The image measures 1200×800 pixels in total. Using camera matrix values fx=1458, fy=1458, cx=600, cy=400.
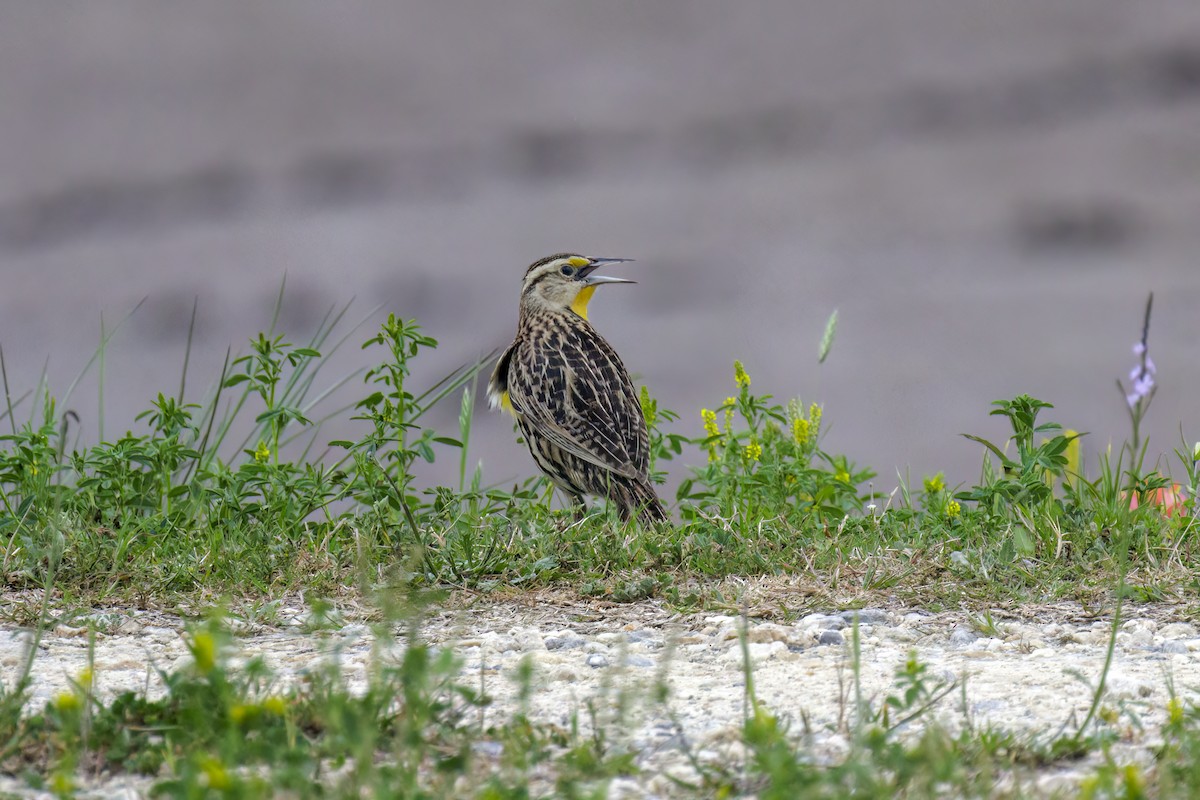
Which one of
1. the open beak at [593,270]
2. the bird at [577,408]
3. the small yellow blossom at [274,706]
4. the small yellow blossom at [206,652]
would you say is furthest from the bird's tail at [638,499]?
the small yellow blossom at [206,652]

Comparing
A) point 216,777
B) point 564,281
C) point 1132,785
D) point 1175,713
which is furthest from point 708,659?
point 564,281

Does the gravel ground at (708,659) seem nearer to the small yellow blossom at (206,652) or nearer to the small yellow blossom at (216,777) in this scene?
the small yellow blossom at (206,652)

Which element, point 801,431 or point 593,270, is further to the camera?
point 593,270

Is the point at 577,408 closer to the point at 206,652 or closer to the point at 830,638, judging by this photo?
the point at 830,638

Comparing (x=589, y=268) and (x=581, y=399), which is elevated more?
(x=589, y=268)

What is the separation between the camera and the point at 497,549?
4.81 m

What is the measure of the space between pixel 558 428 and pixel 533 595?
2.40m

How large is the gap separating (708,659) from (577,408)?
3316 millimetres

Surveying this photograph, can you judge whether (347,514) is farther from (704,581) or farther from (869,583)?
(869,583)

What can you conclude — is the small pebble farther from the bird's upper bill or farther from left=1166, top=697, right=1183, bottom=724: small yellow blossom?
the bird's upper bill

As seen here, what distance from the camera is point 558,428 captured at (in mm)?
6887

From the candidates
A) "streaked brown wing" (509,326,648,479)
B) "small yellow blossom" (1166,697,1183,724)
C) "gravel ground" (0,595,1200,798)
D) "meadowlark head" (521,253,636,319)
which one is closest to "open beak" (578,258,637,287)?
"meadowlark head" (521,253,636,319)

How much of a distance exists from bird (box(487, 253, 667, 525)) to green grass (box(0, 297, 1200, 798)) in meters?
0.41

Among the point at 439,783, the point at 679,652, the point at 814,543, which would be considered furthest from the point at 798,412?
the point at 439,783
